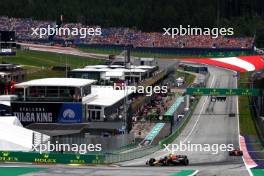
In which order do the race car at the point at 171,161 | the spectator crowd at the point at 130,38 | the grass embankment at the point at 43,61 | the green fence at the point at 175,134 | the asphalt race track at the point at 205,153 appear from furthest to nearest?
1. the spectator crowd at the point at 130,38
2. the grass embankment at the point at 43,61
3. the green fence at the point at 175,134
4. the race car at the point at 171,161
5. the asphalt race track at the point at 205,153

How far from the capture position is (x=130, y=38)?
6954 inches

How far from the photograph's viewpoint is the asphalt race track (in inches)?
1893

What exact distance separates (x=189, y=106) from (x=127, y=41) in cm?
7876

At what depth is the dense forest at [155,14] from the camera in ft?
614

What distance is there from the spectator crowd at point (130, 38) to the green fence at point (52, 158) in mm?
116485

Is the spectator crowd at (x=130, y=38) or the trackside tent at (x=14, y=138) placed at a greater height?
the spectator crowd at (x=130, y=38)

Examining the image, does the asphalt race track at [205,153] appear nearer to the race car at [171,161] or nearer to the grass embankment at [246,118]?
the race car at [171,161]

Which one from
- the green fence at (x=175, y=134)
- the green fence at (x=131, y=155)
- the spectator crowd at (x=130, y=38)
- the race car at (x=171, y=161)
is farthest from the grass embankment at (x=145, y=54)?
the race car at (x=171, y=161)

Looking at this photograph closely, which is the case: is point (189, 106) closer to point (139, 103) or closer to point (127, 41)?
point (139, 103)

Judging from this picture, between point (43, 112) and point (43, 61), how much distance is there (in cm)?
6761

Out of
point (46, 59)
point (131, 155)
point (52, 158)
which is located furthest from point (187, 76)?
point (52, 158)

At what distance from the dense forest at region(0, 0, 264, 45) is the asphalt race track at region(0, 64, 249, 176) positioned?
56.9 meters

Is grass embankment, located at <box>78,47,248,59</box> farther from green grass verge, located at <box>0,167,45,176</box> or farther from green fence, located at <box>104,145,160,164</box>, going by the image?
green grass verge, located at <box>0,167,45,176</box>

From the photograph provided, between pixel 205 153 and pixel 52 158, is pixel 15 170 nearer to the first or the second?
pixel 52 158
